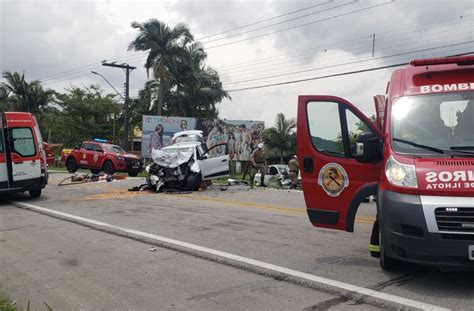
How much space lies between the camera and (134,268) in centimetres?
586

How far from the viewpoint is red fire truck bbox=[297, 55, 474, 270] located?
437cm

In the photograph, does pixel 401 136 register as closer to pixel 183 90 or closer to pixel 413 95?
pixel 413 95

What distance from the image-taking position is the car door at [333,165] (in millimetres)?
5676

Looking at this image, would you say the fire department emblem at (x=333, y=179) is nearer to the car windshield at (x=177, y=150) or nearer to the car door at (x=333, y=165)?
the car door at (x=333, y=165)

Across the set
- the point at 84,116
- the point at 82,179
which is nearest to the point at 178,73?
the point at 84,116

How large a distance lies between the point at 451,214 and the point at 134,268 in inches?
145

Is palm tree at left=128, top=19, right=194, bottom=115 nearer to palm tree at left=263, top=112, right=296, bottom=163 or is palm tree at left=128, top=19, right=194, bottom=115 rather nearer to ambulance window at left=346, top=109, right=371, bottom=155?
palm tree at left=263, top=112, right=296, bottom=163

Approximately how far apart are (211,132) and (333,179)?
3182 cm

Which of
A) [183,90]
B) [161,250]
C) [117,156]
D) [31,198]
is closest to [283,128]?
[183,90]

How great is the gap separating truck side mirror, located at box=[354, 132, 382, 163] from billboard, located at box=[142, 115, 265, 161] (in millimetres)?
28045

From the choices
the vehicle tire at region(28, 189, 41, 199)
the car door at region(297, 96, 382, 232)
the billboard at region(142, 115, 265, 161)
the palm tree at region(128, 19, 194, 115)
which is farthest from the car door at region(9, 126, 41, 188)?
the palm tree at region(128, 19, 194, 115)

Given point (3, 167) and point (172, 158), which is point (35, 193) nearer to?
point (3, 167)

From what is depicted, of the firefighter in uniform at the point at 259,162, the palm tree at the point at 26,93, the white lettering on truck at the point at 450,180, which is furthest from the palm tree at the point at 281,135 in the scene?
the white lettering on truck at the point at 450,180

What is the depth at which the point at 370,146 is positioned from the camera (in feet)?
17.8
